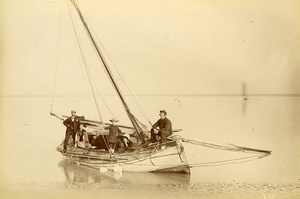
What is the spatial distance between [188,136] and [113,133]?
27 cm

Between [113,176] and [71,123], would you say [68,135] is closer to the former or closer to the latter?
[71,123]

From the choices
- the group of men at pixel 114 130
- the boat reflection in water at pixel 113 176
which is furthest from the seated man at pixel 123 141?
the boat reflection in water at pixel 113 176

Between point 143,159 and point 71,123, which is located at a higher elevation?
point 71,123

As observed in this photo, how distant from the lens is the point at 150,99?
1495 millimetres

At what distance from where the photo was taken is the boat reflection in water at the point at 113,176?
1467mm

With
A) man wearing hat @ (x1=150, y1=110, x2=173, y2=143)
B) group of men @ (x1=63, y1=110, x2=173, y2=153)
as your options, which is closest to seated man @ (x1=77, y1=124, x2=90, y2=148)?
group of men @ (x1=63, y1=110, x2=173, y2=153)

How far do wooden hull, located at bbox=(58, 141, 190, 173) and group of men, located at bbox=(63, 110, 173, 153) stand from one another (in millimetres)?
32

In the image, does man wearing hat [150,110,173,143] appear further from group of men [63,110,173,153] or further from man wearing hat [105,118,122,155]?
man wearing hat [105,118,122,155]

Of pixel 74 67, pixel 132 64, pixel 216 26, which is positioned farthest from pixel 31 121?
pixel 216 26

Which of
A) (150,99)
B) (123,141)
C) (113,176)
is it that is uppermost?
(150,99)

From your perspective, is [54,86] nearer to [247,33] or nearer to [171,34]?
[171,34]

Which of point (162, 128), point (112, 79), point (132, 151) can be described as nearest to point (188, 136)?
point (162, 128)

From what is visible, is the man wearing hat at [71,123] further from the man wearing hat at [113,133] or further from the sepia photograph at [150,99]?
the man wearing hat at [113,133]

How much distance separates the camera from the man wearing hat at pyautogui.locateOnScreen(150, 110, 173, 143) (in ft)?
4.86
